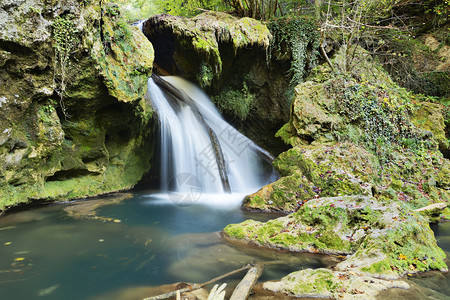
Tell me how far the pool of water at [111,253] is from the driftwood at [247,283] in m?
0.12

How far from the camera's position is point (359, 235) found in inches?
151

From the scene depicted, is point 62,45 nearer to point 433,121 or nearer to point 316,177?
point 316,177

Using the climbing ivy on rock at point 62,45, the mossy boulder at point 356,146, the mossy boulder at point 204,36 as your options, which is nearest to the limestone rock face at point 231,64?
the mossy boulder at point 204,36

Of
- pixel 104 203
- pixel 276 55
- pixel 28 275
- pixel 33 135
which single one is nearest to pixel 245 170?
pixel 104 203

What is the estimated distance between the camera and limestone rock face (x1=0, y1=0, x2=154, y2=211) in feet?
16.0

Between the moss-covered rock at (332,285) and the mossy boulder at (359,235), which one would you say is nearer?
the moss-covered rock at (332,285)

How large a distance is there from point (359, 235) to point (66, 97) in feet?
21.7

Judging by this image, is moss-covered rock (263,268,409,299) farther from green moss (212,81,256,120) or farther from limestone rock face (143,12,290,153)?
green moss (212,81,256,120)

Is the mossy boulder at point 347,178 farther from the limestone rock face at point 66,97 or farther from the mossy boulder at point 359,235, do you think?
the limestone rock face at point 66,97

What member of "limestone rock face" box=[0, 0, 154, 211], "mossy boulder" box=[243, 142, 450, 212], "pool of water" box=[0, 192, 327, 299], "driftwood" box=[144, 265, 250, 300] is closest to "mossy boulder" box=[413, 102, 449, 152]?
"mossy boulder" box=[243, 142, 450, 212]

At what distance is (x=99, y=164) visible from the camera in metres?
7.50

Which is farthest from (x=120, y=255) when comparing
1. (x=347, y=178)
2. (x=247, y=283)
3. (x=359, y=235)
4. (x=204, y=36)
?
(x=204, y=36)

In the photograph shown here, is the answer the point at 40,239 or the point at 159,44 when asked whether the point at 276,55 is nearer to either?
the point at 159,44

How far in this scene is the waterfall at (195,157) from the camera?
8.41 metres
